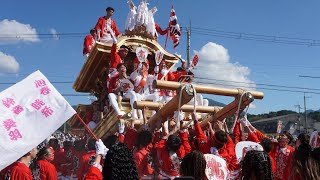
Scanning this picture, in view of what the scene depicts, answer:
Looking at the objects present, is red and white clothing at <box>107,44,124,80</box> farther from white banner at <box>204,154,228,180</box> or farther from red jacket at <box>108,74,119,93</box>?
white banner at <box>204,154,228,180</box>

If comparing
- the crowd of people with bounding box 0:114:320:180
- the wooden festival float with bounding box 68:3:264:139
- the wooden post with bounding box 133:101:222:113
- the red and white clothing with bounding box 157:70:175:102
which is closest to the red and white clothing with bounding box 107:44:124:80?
the wooden festival float with bounding box 68:3:264:139

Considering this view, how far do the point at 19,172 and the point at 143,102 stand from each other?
2.23 metres

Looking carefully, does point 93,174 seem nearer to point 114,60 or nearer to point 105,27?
point 114,60

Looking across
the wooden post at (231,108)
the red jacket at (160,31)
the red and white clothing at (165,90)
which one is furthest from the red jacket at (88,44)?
the wooden post at (231,108)

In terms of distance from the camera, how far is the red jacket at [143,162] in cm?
486

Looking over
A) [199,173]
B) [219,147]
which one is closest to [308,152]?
[199,173]

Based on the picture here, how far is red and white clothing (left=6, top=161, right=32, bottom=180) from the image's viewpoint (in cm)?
392

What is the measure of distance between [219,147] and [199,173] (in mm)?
1904

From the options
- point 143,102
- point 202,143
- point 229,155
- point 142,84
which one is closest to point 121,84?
point 142,84

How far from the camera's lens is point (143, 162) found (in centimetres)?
491

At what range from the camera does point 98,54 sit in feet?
27.4

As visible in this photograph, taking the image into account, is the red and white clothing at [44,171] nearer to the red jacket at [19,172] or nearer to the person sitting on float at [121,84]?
the red jacket at [19,172]

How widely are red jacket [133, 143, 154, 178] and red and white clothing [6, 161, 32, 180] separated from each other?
1403 millimetres

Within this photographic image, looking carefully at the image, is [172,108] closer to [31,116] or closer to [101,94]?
[31,116]
